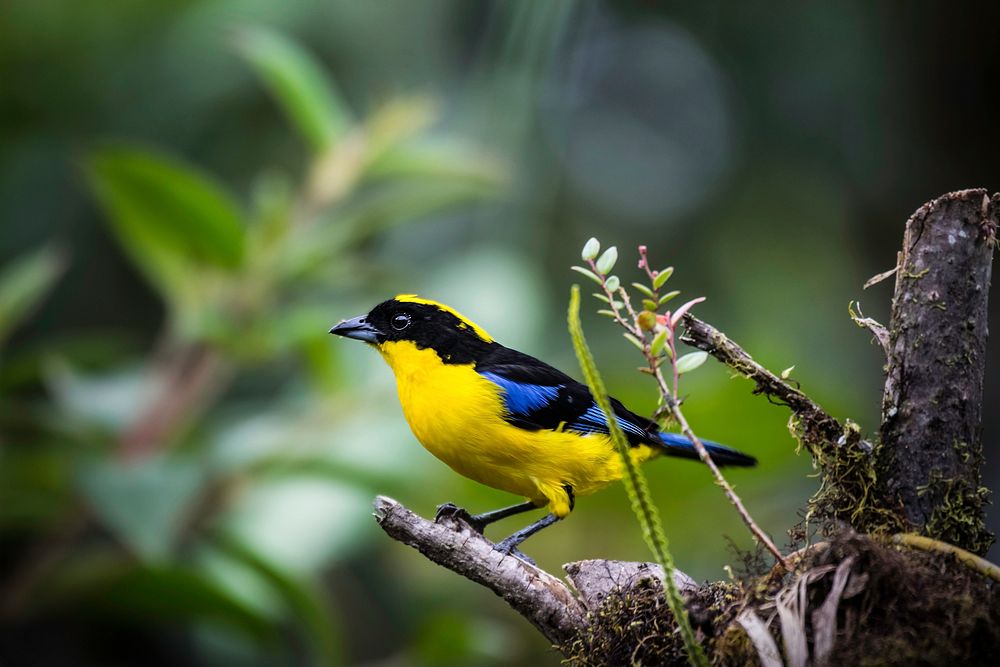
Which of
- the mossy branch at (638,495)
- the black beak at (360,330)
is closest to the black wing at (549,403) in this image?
the black beak at (360,330)

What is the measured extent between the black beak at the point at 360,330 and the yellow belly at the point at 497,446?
326 millimetres

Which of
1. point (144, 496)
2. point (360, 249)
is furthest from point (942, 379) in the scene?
point (360, 249)

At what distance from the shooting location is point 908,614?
5.89ft

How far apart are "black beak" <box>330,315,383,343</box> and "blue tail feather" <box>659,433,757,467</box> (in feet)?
3.35

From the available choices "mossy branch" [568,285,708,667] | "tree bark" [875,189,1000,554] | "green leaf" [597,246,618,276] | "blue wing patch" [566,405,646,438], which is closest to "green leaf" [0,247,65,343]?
"blue wing patch" [566,405,646,438]

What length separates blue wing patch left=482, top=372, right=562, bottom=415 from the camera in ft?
10.1

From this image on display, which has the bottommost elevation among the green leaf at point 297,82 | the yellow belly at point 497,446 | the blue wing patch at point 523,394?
the yellow belly at point 497,446

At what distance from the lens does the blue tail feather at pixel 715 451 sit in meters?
3.21

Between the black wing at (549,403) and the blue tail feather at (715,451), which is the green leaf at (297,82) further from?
the blue tail feather at (715,451)

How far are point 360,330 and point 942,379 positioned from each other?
6.44ft

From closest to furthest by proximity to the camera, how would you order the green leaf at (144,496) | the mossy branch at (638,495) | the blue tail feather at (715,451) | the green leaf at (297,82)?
the mossy branch at (638,495) → the blue tail feather at (715,451) → the green leaf at (144,496) → the green leaf at (297,82)

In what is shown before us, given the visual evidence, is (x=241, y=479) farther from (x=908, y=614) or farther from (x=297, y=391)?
(x=908, y=614)

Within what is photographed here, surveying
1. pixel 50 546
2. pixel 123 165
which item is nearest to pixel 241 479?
pixel 50 546

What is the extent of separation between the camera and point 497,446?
3.00 meters
